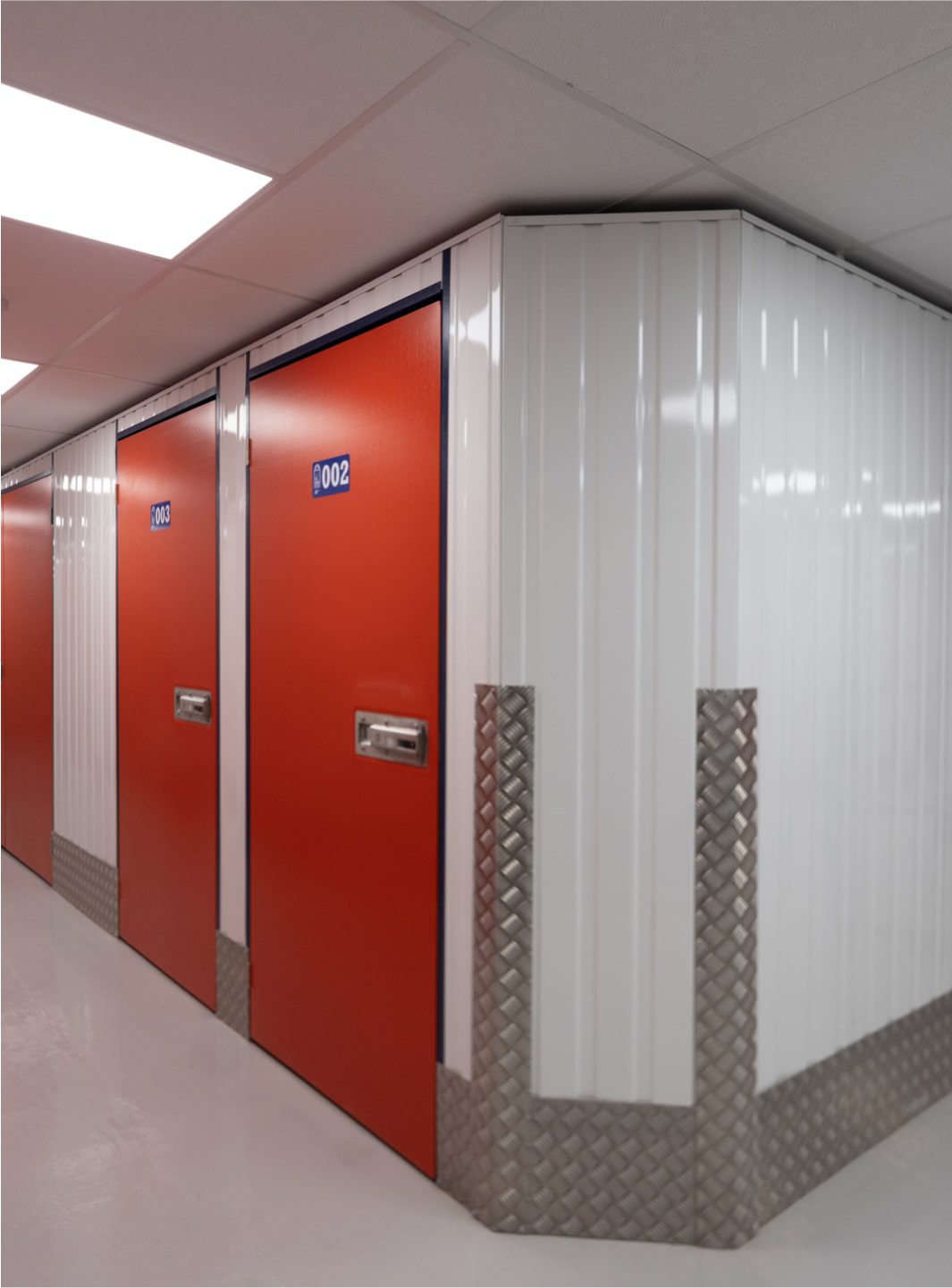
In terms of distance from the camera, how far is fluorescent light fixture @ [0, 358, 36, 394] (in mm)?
4035

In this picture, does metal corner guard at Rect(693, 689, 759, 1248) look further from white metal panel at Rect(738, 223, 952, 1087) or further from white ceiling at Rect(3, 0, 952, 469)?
white ceiling at Rect(3, 0, 952, 469)

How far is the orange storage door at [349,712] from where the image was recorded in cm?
289

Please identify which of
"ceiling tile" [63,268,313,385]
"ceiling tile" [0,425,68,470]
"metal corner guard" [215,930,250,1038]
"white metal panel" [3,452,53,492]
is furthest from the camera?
"white metal panel" [3,452,53,492]

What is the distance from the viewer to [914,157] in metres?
2.26

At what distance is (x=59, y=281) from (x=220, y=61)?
4.79ft

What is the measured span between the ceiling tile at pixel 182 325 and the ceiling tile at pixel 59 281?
0.10 metres

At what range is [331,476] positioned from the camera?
129 inches

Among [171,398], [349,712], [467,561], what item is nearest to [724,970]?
[467,561]

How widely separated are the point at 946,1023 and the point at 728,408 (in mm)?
2430

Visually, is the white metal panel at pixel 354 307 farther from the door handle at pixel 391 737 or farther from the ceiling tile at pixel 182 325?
the door handle at pixel 391 737

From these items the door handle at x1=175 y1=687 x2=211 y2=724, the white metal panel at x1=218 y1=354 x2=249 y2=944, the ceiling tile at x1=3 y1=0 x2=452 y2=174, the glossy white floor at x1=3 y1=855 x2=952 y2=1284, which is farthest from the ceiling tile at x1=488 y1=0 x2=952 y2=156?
the door handle at x1=175 y1=687 x2=211 y2=724

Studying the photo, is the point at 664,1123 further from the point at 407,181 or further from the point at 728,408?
the point at 407,181

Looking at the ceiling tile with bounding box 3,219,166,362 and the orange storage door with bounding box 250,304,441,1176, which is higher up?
the ceiling tile with bounding box 3,219,166,362

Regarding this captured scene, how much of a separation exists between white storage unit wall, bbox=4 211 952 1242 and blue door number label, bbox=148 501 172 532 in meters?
2.05
